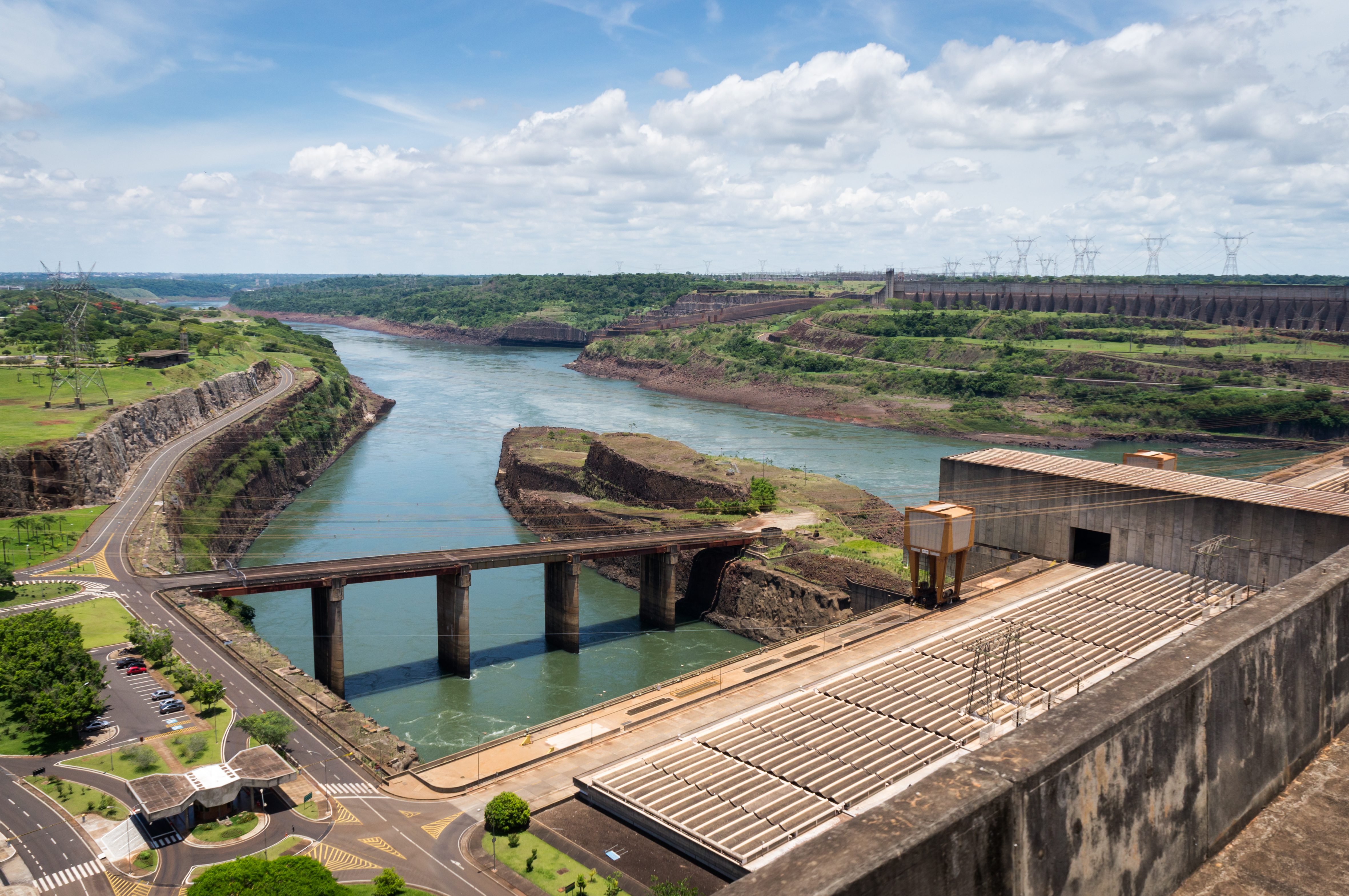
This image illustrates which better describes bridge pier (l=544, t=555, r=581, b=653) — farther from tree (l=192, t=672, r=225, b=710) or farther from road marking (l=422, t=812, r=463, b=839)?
road marking (l=422, t=812, r=463, b=839)

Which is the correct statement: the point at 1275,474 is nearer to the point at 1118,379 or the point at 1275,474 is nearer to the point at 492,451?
the point at 492,451

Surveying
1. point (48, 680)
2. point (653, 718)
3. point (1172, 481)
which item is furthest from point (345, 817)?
point (1172, 481)

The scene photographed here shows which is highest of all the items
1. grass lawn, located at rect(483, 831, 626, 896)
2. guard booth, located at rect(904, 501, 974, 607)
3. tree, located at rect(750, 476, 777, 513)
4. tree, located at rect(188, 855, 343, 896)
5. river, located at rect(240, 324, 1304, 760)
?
guard booth, located at rect(904, 501, 974, 607)

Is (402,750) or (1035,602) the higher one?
(1035,602)

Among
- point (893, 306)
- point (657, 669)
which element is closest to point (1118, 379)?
point (893, 306)

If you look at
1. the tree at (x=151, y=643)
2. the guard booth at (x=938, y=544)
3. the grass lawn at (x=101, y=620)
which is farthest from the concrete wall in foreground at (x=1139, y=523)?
the grass lawn at (x=101, y=620)

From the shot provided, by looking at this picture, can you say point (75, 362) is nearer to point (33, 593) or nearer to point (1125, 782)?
point (33, 593)

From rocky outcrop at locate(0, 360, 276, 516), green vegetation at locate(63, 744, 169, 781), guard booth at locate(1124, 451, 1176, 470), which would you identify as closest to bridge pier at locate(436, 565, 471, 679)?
green vegetation at locate(63, 744, 169, 781)
